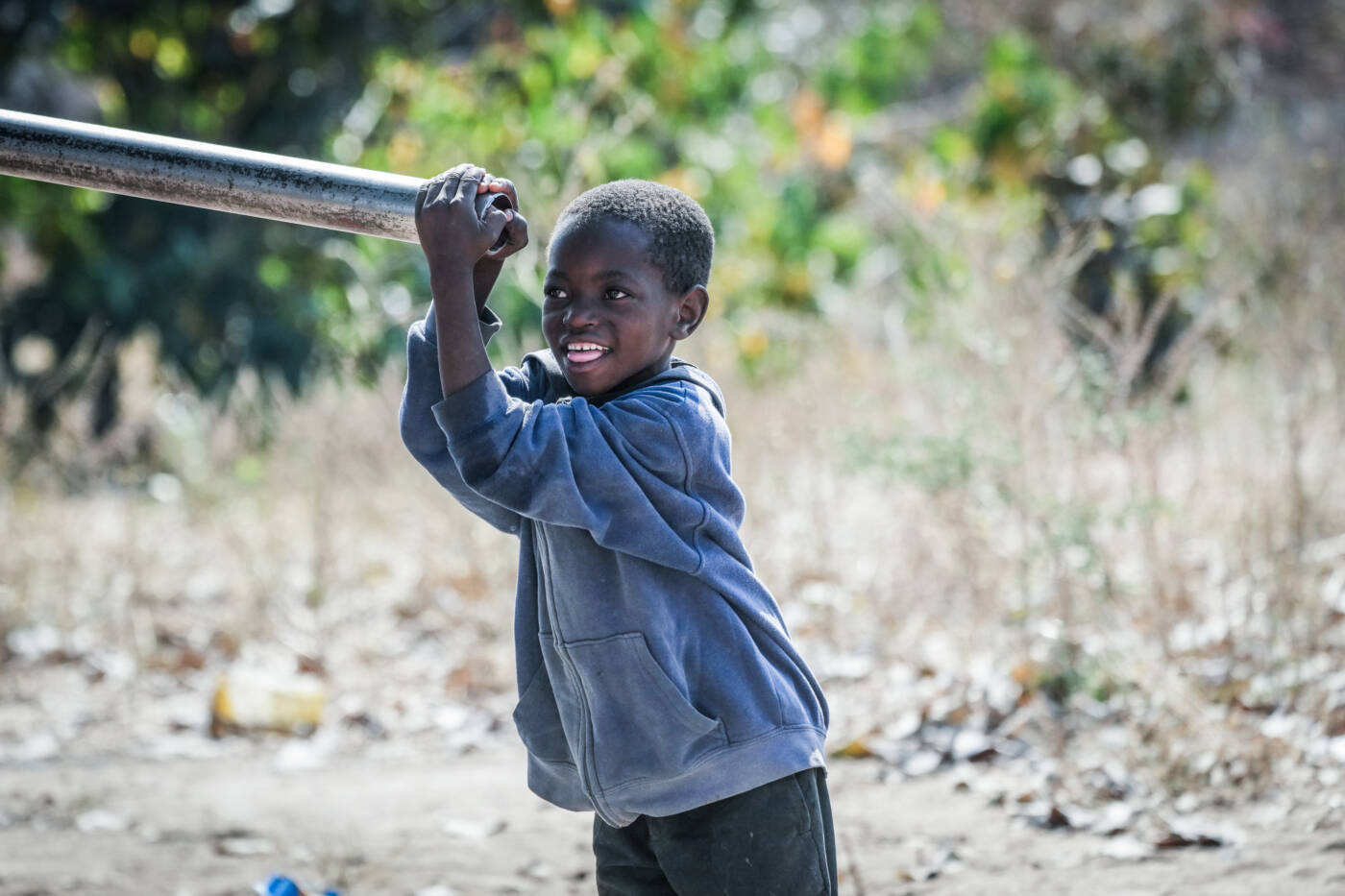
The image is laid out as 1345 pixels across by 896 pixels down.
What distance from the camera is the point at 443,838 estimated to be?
134 inches

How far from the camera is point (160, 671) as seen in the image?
16.0ft

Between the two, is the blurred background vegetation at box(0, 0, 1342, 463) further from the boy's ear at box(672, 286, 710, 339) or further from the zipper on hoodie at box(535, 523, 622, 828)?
the zipper on hoodie at box(535, 523, 622, 828)

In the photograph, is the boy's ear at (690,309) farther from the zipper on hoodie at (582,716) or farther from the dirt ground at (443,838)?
the dirt ground at (443,838)

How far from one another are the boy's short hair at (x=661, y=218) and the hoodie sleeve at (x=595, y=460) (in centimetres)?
16

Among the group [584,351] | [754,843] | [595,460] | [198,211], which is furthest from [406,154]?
[754,843]

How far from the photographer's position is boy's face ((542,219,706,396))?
1848 millimetres

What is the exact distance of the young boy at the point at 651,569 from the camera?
5.93 feet

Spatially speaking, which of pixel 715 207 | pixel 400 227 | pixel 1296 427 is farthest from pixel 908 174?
pixel 400 227

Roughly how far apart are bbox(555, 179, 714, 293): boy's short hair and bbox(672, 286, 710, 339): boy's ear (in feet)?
0.04

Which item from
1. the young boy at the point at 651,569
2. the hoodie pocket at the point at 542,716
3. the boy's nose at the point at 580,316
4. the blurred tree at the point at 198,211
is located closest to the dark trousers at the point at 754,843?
the young boy at the point at 651,569

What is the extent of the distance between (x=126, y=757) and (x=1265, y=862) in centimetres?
303

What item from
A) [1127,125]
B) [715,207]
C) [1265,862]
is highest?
[1127,125]

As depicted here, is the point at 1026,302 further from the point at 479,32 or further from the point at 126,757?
the point at 479,32

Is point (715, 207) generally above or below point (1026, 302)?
above
